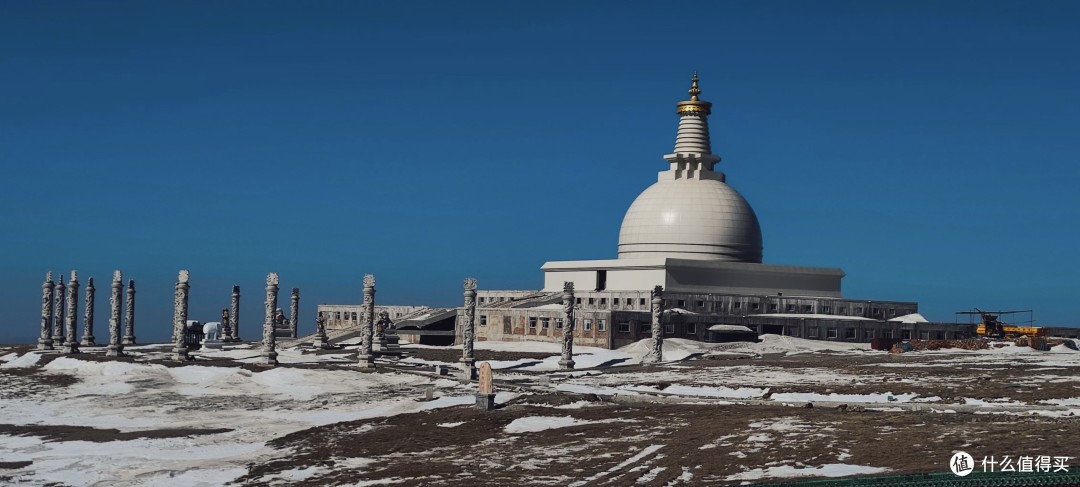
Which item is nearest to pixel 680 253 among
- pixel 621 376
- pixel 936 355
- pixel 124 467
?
pixel 936 355

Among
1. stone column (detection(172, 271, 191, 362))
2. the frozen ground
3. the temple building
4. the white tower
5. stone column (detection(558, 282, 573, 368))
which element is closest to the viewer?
the frozen ground

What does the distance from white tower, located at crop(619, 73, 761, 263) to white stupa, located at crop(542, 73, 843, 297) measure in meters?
0.07

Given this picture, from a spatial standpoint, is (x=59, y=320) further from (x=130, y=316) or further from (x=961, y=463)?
(x=961, y=463)

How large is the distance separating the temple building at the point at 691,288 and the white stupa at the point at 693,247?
9 centimetres

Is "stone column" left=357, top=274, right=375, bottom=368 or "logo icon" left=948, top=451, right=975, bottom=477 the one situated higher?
"stone column" left=357, top=274, right=375, bottom=368

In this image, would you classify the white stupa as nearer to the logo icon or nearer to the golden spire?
the golden spire

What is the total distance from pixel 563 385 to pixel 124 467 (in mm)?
21553

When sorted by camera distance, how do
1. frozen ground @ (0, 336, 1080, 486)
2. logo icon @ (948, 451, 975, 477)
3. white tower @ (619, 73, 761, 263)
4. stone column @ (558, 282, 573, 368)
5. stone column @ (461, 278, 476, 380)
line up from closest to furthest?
logo icon @ (948, 451, 975, 477)
frozen ground @ (0, 336, 1080, 486)
stone column @ (461, 278, 476, 380)
stone column @ (558, 282, 573, 368)
white tower @ (619, 73, 761, 263)

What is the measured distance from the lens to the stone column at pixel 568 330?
211ft

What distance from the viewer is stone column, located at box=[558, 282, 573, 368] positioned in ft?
211

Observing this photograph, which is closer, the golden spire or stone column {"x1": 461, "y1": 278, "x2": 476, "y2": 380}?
stone column {"x1": 461, "y1": 278, "x2": 476, "y2": 380}

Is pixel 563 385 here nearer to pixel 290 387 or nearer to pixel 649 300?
pixel 290 387

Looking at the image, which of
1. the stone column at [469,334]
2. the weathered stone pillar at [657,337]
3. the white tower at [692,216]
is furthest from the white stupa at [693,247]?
the stone column at [469,334]

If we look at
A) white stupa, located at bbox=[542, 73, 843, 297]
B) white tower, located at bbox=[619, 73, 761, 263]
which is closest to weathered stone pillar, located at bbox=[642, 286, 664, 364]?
white stupa, located at bbox=[542, 73, 843, 297]
